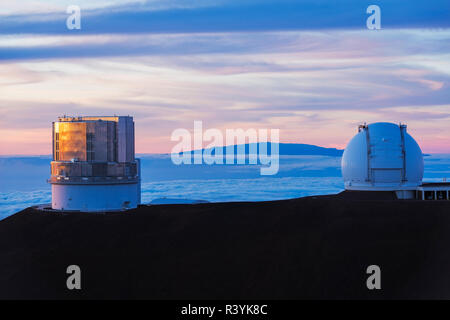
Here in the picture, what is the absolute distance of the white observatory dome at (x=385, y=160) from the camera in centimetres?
3030

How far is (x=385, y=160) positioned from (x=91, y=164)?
15.8m

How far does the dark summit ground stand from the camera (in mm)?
19078

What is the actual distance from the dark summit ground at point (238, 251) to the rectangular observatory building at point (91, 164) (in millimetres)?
1012

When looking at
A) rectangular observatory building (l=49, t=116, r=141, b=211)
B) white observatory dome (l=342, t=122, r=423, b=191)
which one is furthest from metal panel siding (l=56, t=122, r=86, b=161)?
white observatory dome (l=342, t=122, r=423, b=191)

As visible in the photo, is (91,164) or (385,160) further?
(385,160)

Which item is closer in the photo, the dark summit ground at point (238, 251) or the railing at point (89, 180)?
the dark summit ground at point (238, 251)

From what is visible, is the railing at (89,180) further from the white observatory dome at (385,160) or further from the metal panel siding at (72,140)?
the white observatory dome at (385,160)

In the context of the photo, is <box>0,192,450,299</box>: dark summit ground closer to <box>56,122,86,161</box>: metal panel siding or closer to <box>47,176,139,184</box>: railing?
<box>47,176,139,184</box>: railing

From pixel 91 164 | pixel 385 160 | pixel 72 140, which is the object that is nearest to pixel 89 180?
pixel 91 164

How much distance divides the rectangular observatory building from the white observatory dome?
42.3 feet

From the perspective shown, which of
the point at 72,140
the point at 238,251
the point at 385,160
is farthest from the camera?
the point at 385,160

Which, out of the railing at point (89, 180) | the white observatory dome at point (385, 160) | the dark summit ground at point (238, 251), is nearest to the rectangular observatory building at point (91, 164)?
the railing at point (89, 180)

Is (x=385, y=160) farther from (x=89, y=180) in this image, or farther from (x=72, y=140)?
(x=72, y=140)

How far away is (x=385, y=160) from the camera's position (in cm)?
3025
